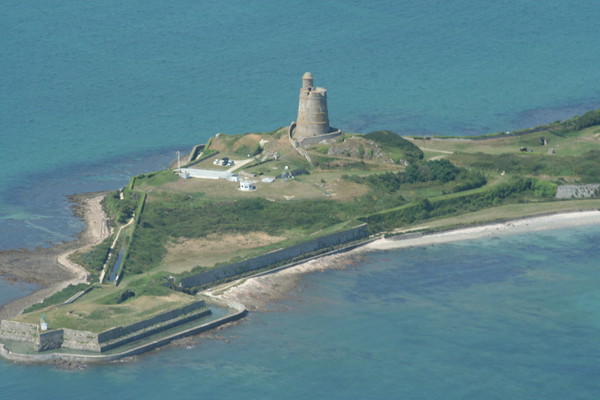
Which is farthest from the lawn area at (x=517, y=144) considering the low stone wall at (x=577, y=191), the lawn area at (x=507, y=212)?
the lawn area at (x=507, y=212)

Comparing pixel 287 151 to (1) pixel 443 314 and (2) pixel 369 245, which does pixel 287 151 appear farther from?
(1) pixel 443 314

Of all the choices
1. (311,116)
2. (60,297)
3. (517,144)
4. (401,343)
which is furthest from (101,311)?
(517,144)

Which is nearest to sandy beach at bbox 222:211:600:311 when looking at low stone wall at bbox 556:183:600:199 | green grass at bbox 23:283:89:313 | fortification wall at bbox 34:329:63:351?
low stone wall at bbox 556:183:600:199

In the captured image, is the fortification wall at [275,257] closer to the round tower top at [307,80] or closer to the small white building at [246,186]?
the small white building at [246,186]

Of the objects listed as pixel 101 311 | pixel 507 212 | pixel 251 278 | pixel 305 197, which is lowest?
pixel 251 278

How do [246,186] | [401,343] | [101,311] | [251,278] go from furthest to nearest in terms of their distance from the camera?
[246,186] < [251,278] < [101,311] < [401,343]

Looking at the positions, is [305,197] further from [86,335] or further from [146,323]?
[86,335]
